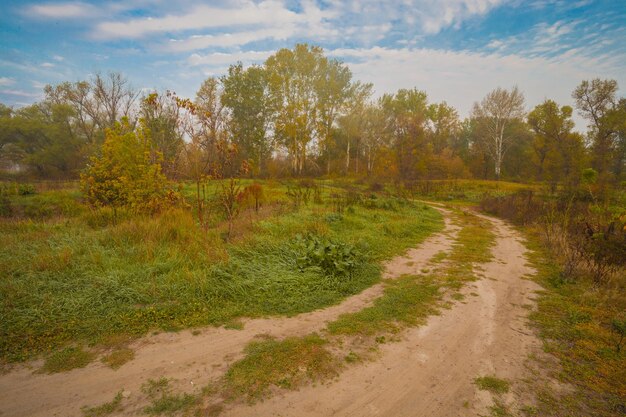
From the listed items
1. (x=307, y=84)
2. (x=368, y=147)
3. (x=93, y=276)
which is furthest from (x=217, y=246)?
(x=368, y=147)

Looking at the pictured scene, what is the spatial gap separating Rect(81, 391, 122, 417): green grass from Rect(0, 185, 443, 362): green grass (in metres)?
1.13

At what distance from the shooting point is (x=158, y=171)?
364 inches

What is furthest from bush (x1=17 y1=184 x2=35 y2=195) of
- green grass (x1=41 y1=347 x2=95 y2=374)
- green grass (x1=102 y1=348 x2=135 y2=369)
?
green grass (x1=102 y1=348 x2=135 y2=369)

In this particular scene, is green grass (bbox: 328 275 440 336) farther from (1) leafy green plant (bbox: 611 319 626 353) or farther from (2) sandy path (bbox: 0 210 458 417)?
(1) leafy green plant (bbox: 611 319 626 353)

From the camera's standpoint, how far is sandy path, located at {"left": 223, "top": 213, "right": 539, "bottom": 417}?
2500 mm

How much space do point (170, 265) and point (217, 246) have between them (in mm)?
1031

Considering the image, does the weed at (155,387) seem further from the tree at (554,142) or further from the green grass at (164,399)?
the tree at (554,142)

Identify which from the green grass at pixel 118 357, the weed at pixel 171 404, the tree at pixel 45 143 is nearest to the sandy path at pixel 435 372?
the weed at pixel 171 404

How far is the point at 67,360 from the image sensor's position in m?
3.04

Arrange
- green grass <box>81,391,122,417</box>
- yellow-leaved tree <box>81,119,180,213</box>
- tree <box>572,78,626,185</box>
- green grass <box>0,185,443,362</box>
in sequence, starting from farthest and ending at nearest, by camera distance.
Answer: tree <box>572,78,626,185</box> < yellow-leaved tree <box>81,119,180,213</box> < green grass <box>0,185,443,362</box> < green grass <box>81,391,122,417</box>

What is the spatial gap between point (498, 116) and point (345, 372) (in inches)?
1658

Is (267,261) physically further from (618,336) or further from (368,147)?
(368,147)

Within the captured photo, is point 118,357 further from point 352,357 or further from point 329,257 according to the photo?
point 329,257

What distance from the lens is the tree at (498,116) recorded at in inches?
1351
